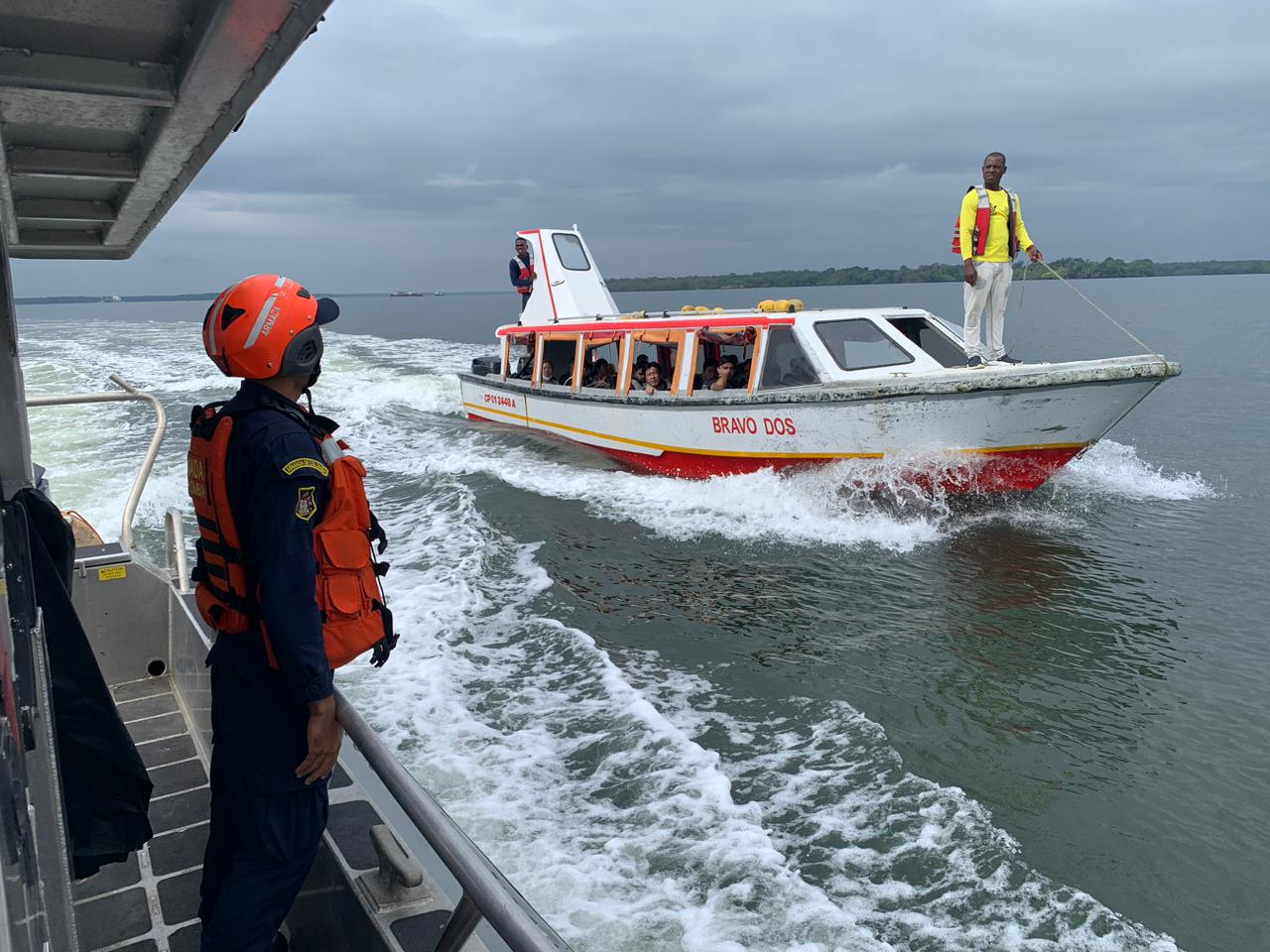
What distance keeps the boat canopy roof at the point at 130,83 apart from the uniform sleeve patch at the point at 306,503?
1.01m

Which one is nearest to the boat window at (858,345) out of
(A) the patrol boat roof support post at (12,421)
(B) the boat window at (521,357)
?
(B) the boat window at (521,357)

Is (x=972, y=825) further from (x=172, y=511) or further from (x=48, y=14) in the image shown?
(x=48, y=14)

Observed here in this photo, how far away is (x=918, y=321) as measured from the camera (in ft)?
36.3

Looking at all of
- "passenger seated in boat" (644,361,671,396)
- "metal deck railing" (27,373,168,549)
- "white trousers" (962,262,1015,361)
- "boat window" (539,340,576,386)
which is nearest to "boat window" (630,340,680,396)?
"passenger seated in boat" (644,361,671,396)

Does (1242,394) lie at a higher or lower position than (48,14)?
lower

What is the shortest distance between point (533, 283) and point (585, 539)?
7.50 meters

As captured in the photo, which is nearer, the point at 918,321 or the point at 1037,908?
the point at 1037,908

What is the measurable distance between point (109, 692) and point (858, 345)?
9.30 m

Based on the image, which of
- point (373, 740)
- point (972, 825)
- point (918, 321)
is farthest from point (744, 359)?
point (373, 740)

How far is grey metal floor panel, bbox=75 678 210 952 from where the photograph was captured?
9.18 feet

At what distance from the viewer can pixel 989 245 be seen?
10.2m

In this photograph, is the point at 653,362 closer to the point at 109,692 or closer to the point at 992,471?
the point at 992,471

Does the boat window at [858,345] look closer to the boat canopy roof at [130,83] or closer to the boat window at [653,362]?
the boat window at [653,362]

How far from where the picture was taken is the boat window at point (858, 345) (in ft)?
34.8
